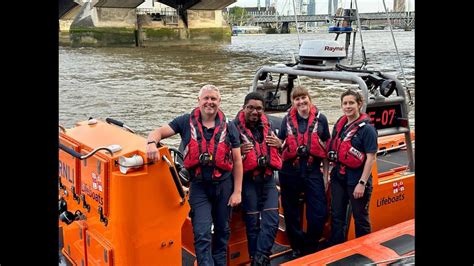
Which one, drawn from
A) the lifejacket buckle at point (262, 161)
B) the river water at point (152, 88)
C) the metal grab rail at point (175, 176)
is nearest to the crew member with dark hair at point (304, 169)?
the lifejacket buckle at point (262, 161)

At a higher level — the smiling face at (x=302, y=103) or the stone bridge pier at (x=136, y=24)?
the stone bridge pier at (x=136, y=24)

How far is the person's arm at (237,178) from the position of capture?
131 inches

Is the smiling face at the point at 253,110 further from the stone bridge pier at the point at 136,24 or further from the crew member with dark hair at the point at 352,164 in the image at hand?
the stone bridge pier at the point at 136,24

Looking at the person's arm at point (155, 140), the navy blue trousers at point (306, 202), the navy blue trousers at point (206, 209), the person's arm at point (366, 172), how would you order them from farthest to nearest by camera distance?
the navy blue trousers at point (306, 202)
the person's arm at point (366, 172)
the navy blue trousers at point (206, 209)
the person's arm at point (155, 140)

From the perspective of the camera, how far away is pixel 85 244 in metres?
3.52

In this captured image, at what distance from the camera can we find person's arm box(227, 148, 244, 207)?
10.9ft

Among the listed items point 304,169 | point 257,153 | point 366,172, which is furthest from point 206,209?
point 366,172

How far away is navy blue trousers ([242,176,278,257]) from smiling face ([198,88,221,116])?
593 millimetres

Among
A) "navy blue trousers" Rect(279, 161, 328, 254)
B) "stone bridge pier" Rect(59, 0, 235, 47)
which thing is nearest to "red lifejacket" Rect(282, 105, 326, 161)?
"navy blue trousers" Rect(279, 161, 328, 254)

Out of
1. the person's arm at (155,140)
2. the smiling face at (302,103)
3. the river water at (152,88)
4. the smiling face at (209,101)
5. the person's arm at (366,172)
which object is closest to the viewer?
the person's arm at (155,140)

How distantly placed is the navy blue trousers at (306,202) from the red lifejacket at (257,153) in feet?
1.11

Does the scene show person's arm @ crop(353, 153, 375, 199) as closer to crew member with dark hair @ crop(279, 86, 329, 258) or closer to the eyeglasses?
crew member with dark hair @ crop(279, 86, 329, 258)
